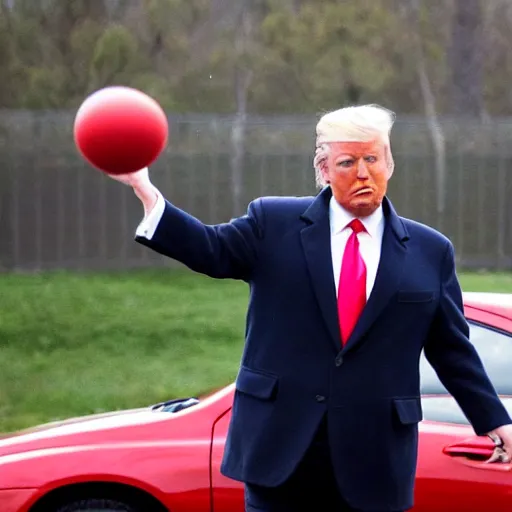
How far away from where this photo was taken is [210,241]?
10.5 ft

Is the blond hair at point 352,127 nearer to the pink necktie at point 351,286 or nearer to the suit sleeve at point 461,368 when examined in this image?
the pink necktie at point 351,286

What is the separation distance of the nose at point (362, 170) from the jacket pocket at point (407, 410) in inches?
23.2

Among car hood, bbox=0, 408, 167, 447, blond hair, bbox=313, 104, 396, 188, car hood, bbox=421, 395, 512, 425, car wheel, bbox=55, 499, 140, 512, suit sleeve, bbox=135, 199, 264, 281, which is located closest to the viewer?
suit sleeve, bbox=135, 199, 264, 281

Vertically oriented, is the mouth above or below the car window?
above

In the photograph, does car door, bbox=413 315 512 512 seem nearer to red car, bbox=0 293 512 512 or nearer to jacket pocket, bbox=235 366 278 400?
red car, bbox=0 293 512 512

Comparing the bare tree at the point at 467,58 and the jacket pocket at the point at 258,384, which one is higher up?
the bare tree at the point at 467,58

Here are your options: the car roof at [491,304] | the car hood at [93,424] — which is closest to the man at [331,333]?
the car roof at [491,304]

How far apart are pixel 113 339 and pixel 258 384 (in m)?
8.40

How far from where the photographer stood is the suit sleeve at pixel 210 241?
316cm

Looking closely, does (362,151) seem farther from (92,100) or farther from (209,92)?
(209,92)

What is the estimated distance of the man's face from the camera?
3258 mm

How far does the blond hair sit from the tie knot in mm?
165

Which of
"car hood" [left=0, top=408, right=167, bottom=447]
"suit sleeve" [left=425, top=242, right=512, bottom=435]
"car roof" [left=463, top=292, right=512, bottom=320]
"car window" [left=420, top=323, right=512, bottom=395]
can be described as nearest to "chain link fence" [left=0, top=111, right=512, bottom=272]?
"car hood" [left=0, top=408, right=167, bottom=447]

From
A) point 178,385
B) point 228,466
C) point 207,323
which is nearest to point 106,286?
point 207,323
